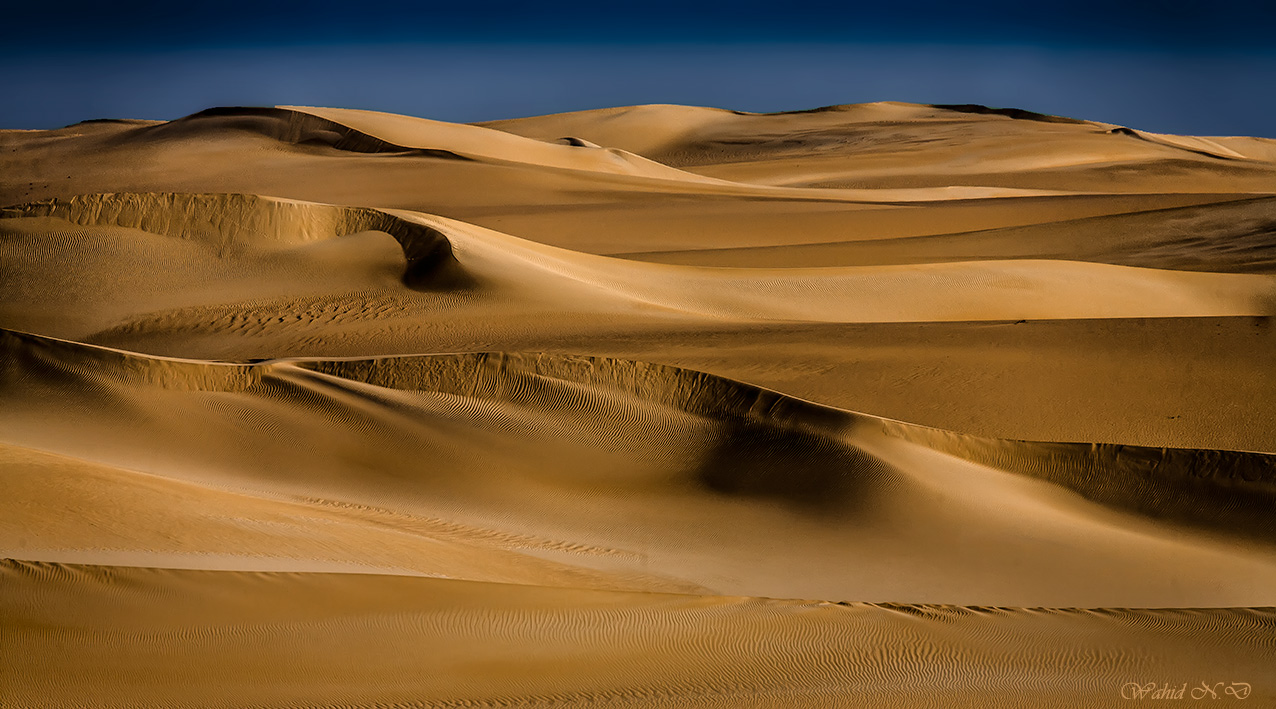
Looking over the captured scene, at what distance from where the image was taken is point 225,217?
13719mm

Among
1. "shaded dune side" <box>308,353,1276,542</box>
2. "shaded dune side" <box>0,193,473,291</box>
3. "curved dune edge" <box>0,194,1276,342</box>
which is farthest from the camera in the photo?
"shaded dune side" <box>0,193,473,291</box>

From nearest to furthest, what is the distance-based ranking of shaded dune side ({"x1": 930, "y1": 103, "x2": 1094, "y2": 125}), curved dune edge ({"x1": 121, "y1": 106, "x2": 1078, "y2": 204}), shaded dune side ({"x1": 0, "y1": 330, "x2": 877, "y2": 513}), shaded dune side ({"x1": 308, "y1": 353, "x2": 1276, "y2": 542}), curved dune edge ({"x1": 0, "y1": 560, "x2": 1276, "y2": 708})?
curved dune edge ({"x1": 0, "y1": 560, "x2": 1276, "y2": 708}) → shaded dune side ({"x1": 308, "y1": 353, "x2": 1276, "y2": 542}) → shaded dune side ({"x1": 0, "y1": 330, "x2": 877, "y2": 513}) → curved dune edge ({"x1": 121, "y1": 106, "x2": 1078, "y2": 204}) → shaded dune side ({"x1": 930, "y1": 103, "x2": 1094, "y2": 125})

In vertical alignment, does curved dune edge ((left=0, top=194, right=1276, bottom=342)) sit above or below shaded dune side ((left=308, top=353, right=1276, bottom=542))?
above

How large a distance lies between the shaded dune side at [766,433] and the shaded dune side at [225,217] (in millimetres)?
5577

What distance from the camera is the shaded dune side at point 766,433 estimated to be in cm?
652

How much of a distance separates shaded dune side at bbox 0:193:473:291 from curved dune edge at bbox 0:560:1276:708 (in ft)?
31.2

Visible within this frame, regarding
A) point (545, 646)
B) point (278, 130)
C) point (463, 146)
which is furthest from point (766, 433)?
point (463, 146)

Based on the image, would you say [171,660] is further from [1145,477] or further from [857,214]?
[857,214]

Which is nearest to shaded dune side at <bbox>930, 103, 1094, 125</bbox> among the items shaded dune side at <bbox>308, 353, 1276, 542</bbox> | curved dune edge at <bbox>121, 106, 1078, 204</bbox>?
curved dune edge at <bbox>121, 106, 1078, 204</bbox>

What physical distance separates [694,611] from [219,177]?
20386 mm

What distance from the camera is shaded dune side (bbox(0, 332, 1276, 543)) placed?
6.52 meters

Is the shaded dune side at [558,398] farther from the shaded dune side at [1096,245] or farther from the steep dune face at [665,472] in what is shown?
the shaded dune side at [1096,245]

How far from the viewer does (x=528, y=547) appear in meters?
5.81

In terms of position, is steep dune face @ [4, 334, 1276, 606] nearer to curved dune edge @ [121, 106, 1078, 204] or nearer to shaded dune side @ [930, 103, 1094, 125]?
curved dune edge @ [121, 106, 1078, 204]
